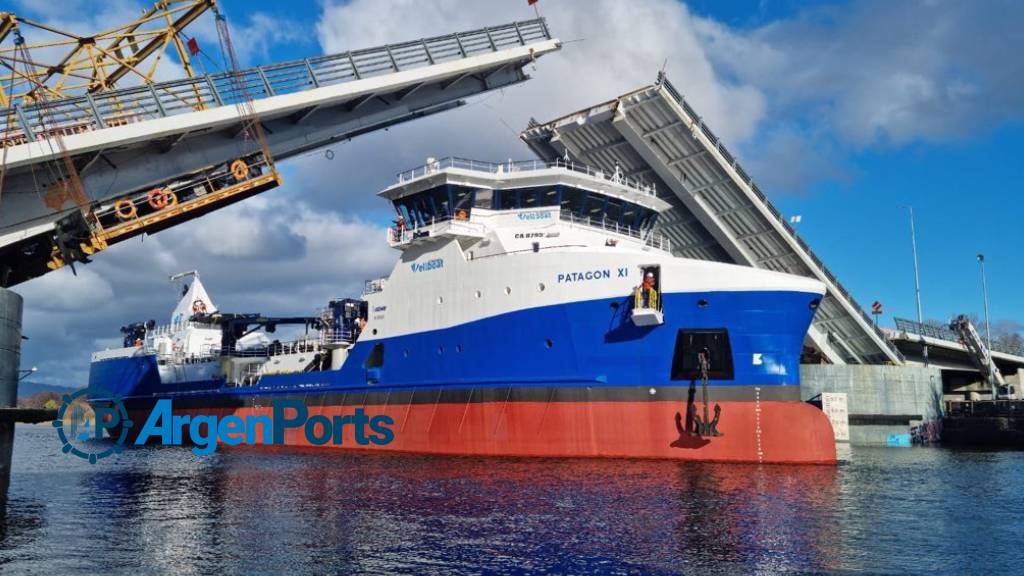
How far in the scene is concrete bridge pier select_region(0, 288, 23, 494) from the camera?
12.5 m

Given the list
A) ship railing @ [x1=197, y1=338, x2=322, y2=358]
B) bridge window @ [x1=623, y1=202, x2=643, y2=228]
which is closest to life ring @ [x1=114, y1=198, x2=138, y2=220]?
ship railing @ [x1=197, y1=338, x2=322, y2=358]

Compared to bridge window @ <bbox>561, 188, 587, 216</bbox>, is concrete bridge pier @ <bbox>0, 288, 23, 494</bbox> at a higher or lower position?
lower

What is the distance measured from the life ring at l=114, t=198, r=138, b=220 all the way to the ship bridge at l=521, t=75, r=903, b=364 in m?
13.2

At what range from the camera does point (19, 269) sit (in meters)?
17.7

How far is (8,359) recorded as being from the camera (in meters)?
12.7

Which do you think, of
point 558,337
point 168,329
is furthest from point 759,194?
point 168,329

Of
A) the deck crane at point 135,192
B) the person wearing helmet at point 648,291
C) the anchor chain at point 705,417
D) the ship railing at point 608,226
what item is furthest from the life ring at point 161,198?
the anchor chain at point 705,417

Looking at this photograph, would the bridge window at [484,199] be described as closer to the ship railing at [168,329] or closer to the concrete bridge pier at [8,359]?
the concrete bridge pier at [8,359]

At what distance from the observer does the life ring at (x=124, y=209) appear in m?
17.8

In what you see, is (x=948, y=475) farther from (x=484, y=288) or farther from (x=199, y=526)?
(x=199, y=526)

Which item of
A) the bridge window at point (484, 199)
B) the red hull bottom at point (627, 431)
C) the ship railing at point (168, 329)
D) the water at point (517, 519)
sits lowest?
the water at point (517, 519)

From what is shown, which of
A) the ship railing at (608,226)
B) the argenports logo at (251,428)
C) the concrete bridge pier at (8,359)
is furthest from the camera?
the argenports logo at (251,428)

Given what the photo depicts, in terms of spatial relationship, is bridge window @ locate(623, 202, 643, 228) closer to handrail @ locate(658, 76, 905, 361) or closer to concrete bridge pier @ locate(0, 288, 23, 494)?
handrail @ locate(658, 76, 905, 361)

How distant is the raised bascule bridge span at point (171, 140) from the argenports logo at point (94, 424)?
357 centimetres
